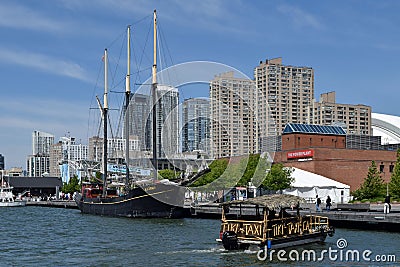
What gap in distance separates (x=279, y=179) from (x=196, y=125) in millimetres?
20688

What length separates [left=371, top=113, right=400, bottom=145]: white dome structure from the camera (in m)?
157

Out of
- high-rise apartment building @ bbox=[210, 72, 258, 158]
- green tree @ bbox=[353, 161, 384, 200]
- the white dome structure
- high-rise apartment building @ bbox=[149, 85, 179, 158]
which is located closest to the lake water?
high-rise apartment building @ bbox=[210, 72, 258, 158]

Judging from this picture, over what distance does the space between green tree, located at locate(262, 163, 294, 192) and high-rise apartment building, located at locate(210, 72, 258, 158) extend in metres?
15.1

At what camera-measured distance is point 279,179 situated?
88312 mm

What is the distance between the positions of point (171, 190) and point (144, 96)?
13.3 m

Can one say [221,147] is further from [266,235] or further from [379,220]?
[266,235]

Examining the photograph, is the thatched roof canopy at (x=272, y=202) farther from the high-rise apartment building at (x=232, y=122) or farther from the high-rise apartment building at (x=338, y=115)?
the high-rise apartment building at (x=338, y=115)

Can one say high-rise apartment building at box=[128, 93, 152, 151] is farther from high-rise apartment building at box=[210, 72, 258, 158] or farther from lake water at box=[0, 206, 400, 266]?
lake water at box=[0, 206, 400, 266]

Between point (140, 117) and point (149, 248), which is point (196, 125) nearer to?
point (140, 117)

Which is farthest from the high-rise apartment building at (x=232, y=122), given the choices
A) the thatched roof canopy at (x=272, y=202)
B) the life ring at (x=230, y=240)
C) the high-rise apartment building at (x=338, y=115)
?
the high-rise apartment building at (x=338, y=115)

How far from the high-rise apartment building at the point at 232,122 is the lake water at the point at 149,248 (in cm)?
1111

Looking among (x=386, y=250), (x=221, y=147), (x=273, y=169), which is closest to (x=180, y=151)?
(x=221, y=147)

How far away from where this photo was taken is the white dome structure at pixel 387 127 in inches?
6166

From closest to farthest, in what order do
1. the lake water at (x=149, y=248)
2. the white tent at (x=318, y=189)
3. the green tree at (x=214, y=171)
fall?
the lake water at (x=149, y=248)
the green tree at (x=214, y=171)
the white tent at (x=318, y=189)
